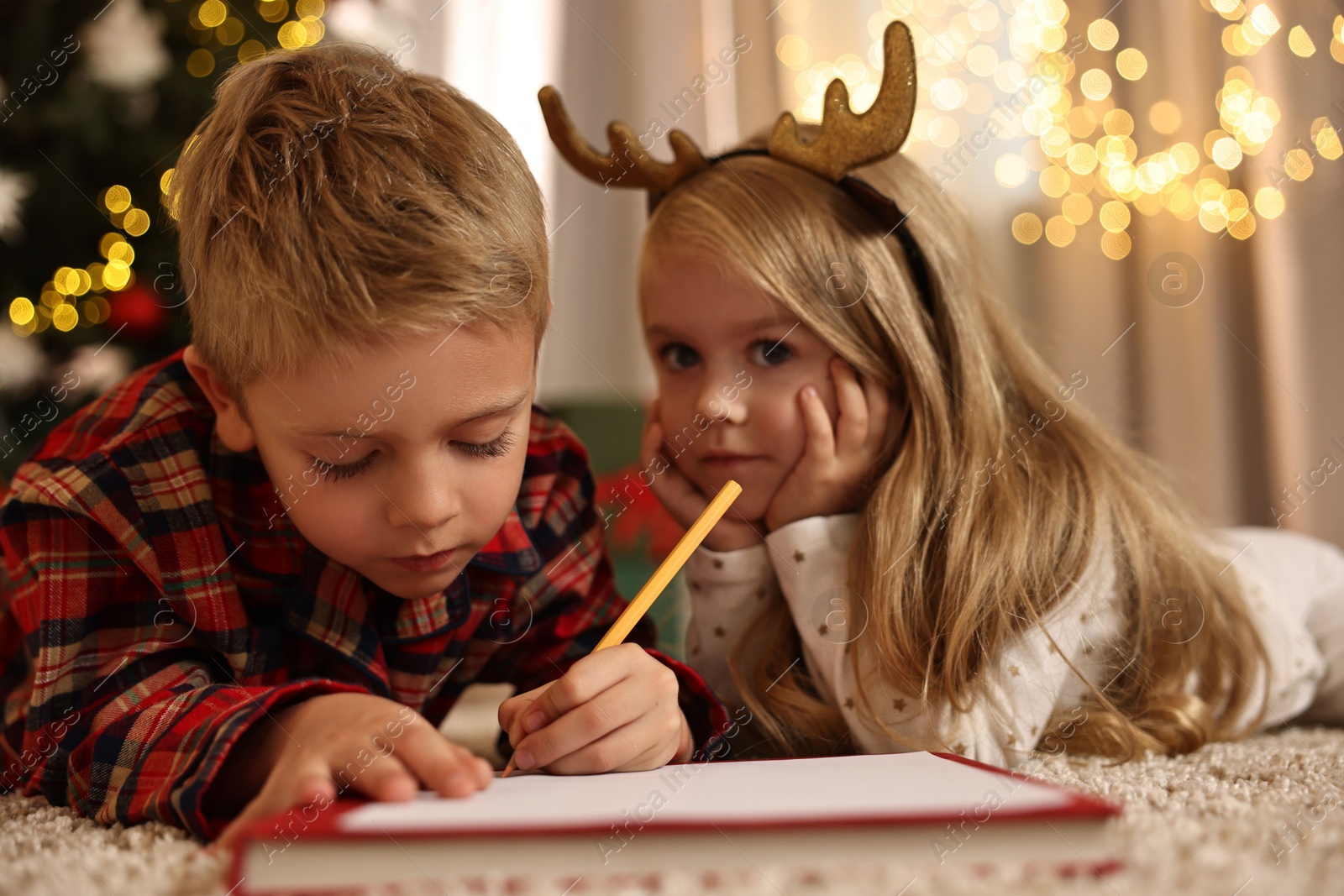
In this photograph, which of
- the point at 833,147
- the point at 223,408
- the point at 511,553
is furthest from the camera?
the point at 833,147

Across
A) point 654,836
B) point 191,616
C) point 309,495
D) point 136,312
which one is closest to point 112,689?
point 191,616

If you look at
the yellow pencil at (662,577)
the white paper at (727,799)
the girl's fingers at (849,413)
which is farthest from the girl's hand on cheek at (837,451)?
the white paper at (727,799)

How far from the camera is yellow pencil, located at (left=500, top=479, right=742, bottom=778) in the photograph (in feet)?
2.22

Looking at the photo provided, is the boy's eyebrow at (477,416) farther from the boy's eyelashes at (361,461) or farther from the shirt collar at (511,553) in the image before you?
the shirt collar at (511,553)

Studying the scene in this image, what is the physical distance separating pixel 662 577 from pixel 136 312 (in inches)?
41.3

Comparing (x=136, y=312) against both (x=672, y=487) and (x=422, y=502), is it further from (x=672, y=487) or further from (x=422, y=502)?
(x=422, y=502)

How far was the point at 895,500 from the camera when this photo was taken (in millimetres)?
865

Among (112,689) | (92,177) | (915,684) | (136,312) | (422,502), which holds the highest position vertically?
(92,177)

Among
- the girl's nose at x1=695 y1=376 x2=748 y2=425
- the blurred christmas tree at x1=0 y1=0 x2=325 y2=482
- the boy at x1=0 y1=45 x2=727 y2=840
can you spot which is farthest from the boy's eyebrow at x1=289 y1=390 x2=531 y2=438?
the blurred christmas tree at x1=0 y1=0 x2=325 y2=482

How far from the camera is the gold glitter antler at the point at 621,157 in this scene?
0.97m

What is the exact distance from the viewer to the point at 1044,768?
76 cm

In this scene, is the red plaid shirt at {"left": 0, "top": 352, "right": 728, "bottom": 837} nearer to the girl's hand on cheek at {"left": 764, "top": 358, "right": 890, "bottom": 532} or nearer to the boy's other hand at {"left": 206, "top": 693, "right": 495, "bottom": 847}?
the boy's other hand at {"left": 206, "top": 693, "right": 495, "bottom": 847}

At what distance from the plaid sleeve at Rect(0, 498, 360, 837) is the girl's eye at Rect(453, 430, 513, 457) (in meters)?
0.16

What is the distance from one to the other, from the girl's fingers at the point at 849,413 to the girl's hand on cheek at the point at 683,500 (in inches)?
4.6
